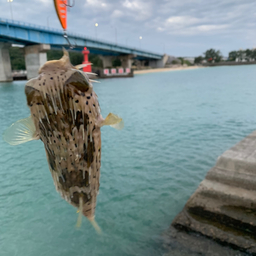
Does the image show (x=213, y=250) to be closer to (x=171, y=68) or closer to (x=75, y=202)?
(x=75, y=202)

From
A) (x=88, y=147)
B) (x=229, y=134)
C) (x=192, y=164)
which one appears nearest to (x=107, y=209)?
(x=192, y=164)

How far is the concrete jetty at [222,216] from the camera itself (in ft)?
15.6

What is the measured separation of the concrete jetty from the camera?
4746mm

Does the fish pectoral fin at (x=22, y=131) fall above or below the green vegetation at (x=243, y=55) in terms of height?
below

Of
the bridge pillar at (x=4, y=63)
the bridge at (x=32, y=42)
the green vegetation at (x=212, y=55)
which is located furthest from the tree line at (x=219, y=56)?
the bridge pillar at (x=4, y=63)

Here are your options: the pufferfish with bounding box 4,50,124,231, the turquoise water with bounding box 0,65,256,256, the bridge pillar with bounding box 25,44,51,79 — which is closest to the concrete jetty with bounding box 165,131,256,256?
the turquoise water with bounding box 0,65,256,256

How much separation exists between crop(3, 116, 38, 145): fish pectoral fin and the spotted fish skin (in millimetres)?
57

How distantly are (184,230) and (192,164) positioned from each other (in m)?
4.08

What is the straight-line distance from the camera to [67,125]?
180 cm

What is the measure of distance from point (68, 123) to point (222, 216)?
14.9ft

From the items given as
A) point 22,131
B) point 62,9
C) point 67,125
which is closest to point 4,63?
point 62,9

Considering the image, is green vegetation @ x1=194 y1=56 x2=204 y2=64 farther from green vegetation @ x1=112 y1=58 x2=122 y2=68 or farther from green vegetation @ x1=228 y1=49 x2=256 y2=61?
green vegetation @ x1=112 y1=58 x2=122 y2=68

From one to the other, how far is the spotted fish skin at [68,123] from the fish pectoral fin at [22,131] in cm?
6

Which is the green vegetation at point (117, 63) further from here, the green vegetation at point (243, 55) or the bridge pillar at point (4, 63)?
the green vegetation at point (243, 55)
